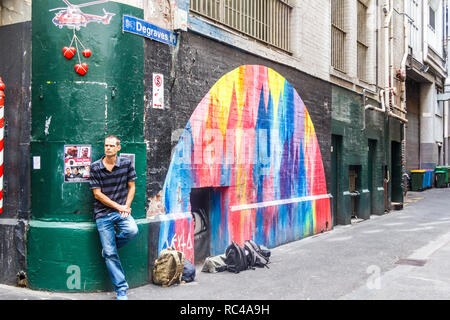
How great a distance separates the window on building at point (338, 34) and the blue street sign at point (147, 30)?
7904mm

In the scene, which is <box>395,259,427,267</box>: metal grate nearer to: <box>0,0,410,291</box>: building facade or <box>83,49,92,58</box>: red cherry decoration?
<box>0,0,410,291</box>: building facade

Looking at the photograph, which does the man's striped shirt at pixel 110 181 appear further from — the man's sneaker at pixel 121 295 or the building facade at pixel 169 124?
the man's sneaker at pixel 121 295

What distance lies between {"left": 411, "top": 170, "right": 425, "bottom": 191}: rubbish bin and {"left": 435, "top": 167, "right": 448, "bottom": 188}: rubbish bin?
3.78m

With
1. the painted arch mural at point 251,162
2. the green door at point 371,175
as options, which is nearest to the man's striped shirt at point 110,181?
the painted arch mural at point 251,162

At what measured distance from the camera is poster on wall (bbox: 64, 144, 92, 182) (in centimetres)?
673

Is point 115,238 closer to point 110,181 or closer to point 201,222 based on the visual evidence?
point 110,181

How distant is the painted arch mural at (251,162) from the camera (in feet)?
27.7

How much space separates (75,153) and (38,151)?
1.77 feet

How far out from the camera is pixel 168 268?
23.5ft

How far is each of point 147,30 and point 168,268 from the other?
330 centimetres

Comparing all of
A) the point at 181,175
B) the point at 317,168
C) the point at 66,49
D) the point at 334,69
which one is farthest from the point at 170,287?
the point at 334,69

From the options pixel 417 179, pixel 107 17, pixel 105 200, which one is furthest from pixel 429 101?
pixel 105 200

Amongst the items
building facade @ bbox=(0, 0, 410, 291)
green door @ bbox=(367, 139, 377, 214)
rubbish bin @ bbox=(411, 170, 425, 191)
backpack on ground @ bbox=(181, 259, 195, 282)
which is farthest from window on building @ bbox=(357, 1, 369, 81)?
rubbish bin @ bbox=(411, 170, 425, 191)
